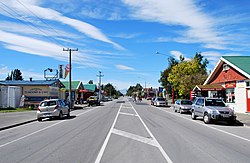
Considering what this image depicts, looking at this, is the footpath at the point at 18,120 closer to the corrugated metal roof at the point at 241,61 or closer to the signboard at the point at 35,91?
the corrugated metal roof at the point at 241,61

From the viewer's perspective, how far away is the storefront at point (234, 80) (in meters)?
28.8

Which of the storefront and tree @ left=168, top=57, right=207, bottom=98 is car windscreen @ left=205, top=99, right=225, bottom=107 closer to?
the storefront

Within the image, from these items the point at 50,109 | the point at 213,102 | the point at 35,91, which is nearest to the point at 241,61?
the point at 213,102

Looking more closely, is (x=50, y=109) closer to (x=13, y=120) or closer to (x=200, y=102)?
(x=13, y=120)

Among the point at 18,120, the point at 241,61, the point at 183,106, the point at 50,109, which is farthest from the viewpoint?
the point at 241,61

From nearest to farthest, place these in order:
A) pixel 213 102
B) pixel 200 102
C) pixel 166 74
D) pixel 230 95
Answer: pixel 213 102 → pixel 200 102 → pixel 230 95 → pixel 166 74

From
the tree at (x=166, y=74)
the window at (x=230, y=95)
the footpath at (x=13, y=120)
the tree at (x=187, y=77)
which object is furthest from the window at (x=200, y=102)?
the tree at (x=166, y=74)

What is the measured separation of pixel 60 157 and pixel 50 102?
625 inches

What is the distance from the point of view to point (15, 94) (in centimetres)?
4269

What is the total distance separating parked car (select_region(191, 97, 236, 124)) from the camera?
19.5 metres

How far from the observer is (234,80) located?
3111 cm

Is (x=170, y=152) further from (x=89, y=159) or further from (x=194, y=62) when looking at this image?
(x=194, y=62)

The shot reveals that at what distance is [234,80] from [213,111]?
41.9ft

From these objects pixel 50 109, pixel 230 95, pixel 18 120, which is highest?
pixel 230 95
